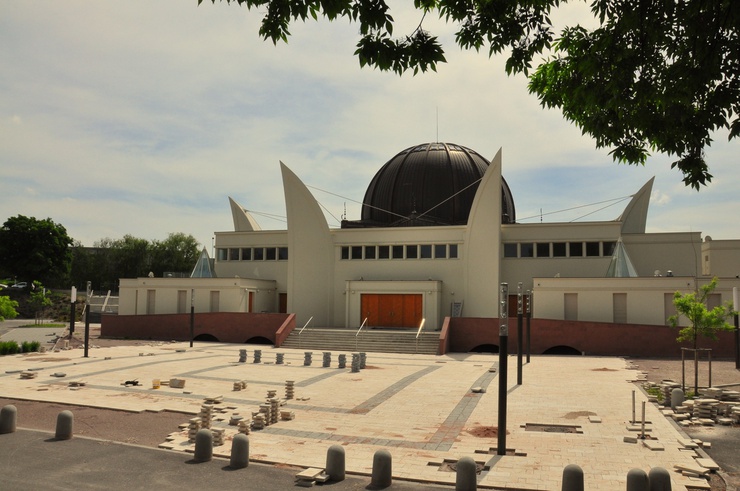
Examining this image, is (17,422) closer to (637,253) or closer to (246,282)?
(246,282)

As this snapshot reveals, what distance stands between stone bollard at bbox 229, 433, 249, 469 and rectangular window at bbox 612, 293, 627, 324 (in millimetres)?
29128

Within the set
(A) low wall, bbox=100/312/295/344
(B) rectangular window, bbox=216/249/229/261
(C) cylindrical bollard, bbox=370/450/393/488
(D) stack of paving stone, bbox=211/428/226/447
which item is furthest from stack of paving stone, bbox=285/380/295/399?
(B) rectangular window, bbox=216/249/229/261

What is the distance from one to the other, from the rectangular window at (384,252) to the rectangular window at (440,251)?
3357mm

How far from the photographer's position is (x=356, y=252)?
42938 mm

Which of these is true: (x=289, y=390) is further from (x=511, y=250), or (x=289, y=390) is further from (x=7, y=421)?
(x=511, y=250)

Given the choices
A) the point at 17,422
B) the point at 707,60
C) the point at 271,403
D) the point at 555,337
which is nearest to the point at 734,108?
the point at 707,60

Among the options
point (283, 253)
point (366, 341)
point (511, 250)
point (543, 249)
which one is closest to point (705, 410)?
point (366, 341)

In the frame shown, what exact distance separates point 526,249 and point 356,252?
38.5ft

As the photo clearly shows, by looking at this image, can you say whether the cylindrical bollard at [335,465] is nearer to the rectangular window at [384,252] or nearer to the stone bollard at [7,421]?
the stone bollard at [7,421]

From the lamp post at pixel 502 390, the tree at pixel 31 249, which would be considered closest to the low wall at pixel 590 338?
the lamp post at pixel 502 390

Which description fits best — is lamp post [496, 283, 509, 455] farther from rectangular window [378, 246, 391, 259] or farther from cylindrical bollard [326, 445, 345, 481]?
rectangular window [378, 246, 391, 259]

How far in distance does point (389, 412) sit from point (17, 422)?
9.31 metres

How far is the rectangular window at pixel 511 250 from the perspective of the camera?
40750 mm

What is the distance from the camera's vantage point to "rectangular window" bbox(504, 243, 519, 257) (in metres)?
40.8
